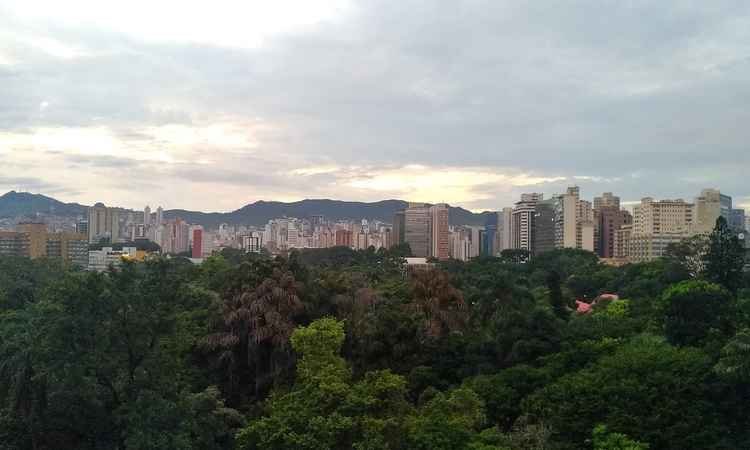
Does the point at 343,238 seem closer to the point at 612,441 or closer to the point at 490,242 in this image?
the point at 490,242

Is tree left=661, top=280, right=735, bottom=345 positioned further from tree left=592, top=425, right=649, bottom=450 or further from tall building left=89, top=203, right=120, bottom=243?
tall building left=89, top=203, right=120, bottom=243

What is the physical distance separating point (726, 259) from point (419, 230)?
5000 centimetres

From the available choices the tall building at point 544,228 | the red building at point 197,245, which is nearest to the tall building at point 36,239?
the red building at point 197,245

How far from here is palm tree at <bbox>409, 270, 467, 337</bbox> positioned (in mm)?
14227

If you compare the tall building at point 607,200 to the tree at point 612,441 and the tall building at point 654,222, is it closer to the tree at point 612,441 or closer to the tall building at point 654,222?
the tall building at point 654,222

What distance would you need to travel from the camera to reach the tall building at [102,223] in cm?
9325

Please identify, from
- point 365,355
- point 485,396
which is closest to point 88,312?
point 365,355

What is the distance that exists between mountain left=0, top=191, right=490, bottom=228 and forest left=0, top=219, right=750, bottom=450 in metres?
132

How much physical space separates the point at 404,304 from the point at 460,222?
116459 mm

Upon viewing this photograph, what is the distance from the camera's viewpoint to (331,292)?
611 inches

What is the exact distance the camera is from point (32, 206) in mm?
151875

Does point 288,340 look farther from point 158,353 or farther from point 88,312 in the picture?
point 88,312

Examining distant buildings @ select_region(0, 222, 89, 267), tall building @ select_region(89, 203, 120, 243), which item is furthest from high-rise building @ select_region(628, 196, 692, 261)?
tall building @ select_region(89, 203, 120, 243)

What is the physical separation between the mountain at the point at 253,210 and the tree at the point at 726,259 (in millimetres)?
126998
